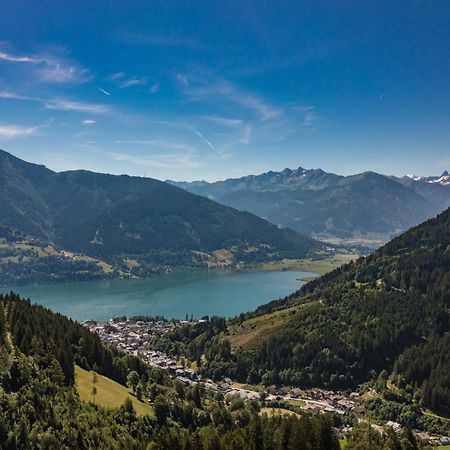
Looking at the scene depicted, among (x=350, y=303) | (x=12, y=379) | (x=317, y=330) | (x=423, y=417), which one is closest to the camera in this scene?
(x=12, y=379)

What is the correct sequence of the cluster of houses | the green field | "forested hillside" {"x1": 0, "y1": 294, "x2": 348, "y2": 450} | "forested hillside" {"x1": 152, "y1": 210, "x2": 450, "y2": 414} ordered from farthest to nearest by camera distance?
1. "forested hillside" {"x1": 152, "y1": 210, "x2": 450, "y2": 414}
2. the cluster of houses
3. the green field
4. "forested hillside" {"x1": 0, "y1": 294, "x2": 348, "y2": 450}

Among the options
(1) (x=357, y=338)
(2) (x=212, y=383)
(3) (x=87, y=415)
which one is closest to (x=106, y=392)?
(3) (x=87, y=415)

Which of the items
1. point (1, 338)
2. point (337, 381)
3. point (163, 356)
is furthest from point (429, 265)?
point (1, 338)

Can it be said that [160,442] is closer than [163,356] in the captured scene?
Yes

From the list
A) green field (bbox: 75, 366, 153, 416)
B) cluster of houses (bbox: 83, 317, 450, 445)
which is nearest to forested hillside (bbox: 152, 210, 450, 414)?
cluster of houses (bbox: 83, 317, 450, 445)

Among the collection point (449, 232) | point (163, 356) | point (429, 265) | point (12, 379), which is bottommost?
point (163, 356)

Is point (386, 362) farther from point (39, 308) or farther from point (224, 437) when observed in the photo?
point (39, 308)

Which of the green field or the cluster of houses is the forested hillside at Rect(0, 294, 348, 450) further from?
the cluster of houses
